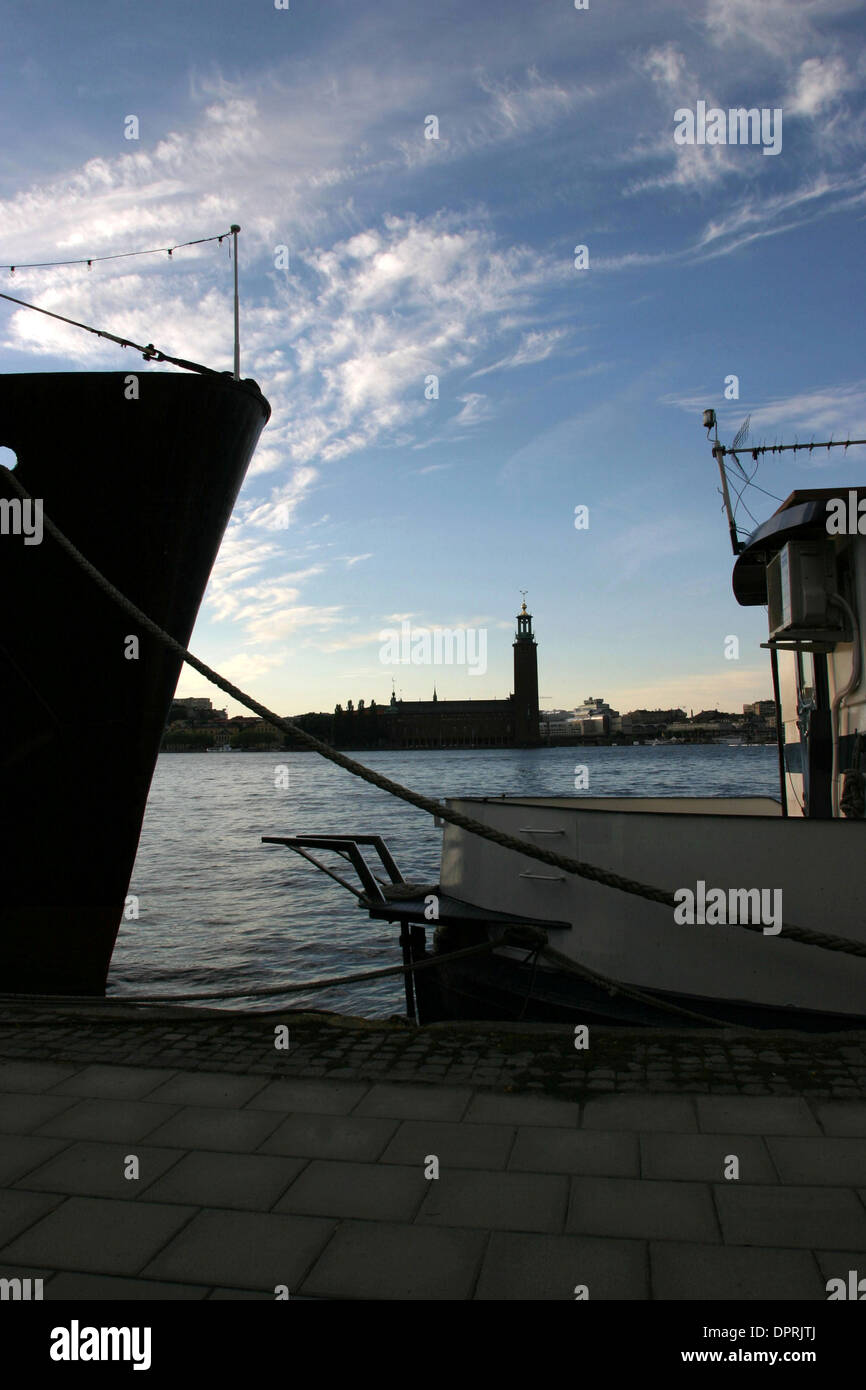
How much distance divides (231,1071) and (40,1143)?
38.3 inches

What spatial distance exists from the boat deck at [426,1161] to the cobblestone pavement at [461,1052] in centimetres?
2

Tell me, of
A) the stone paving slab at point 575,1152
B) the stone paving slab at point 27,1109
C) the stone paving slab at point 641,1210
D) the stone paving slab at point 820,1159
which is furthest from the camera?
the stone paving slab at point 27,1109

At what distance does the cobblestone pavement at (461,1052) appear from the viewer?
4.25 m

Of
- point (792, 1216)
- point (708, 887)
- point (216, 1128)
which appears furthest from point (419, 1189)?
point (708, 887)

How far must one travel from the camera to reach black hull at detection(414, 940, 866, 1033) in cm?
556

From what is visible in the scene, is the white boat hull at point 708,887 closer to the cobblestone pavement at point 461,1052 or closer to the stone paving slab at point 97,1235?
the cobblestone pavement at point 461,1052

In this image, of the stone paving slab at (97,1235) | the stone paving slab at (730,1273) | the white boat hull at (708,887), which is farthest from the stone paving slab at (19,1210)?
the white boat hull at (708,887)

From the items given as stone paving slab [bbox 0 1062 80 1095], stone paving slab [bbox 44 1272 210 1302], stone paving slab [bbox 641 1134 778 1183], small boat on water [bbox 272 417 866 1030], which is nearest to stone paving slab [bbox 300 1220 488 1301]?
stone paving slab [bbox 44 1272 210 1302]

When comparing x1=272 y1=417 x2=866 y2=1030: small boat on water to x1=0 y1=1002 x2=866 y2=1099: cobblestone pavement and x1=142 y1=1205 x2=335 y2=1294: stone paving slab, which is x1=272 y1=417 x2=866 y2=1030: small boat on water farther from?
x1=142 y1=1205 x2=335 y2=1294: stone paving slab

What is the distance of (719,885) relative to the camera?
5730mm

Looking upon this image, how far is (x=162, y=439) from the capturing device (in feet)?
26.4

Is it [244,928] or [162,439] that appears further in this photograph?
[244,928]

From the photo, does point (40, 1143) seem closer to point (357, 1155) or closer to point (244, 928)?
point (357, 1155)

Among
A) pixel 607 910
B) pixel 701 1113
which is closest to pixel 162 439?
pixel 607 910
